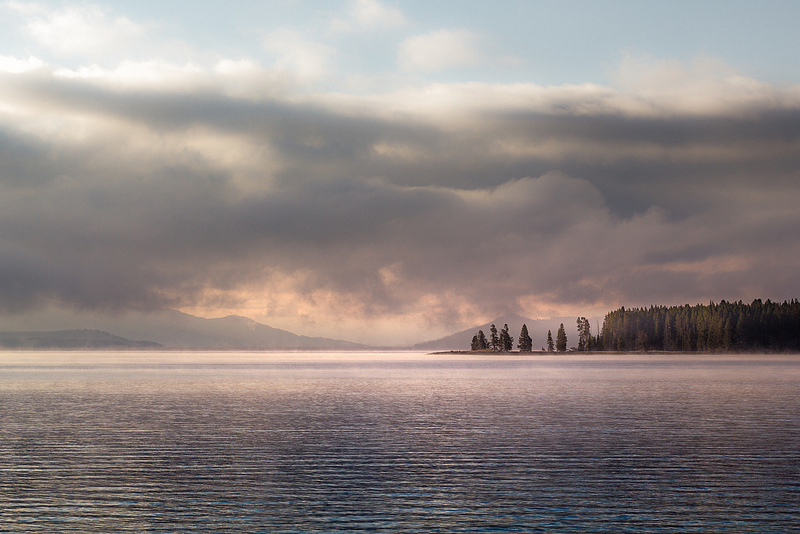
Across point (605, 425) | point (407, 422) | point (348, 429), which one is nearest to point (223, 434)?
point (348, 429)

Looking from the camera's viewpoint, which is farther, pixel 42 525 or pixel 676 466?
pixel 676 466

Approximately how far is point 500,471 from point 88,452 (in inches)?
937

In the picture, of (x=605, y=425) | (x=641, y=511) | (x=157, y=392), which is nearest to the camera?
(x=641, y=511)

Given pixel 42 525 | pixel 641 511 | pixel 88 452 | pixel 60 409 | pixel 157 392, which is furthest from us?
pixel 157 392

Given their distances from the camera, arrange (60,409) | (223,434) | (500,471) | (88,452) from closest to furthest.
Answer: (500,471)
(88,452)
(223,434)
(60,409)

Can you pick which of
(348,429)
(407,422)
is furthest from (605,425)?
(348,429)

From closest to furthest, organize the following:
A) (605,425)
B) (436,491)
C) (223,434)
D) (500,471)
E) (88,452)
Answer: (436,491) → (500,471) → (88,452) → (223,434) → (605,425)

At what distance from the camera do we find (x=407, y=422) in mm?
59156

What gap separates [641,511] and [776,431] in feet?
94.9

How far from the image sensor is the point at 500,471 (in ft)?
121

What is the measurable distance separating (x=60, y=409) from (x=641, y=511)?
61122 millimetres

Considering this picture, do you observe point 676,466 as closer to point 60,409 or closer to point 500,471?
point 500,471

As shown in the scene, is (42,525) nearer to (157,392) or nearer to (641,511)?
(641,511)

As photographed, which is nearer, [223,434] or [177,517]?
[177,517]
